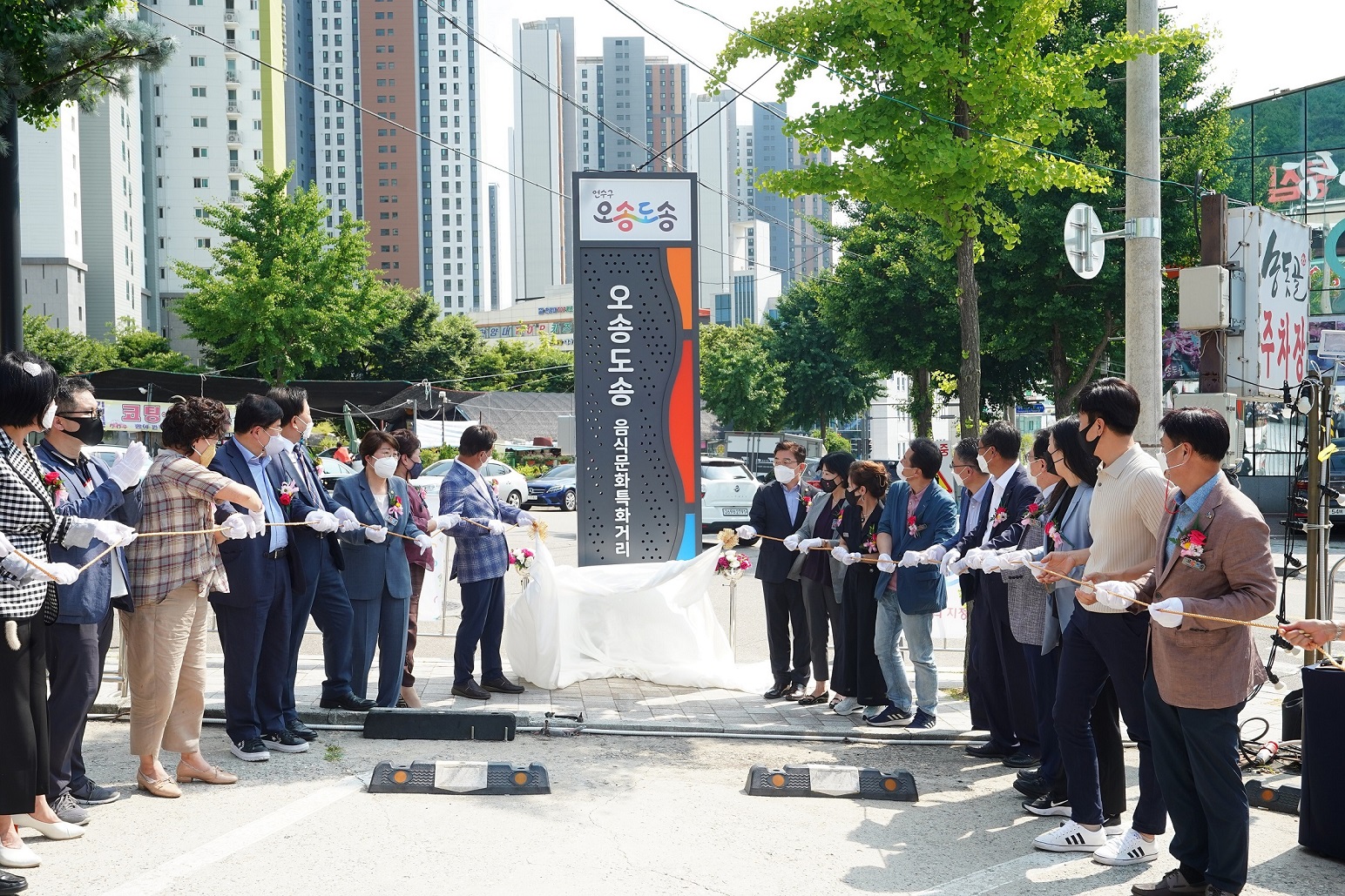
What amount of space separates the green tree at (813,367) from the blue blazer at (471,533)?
42399 millimetres

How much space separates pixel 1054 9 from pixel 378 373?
51.1 metres

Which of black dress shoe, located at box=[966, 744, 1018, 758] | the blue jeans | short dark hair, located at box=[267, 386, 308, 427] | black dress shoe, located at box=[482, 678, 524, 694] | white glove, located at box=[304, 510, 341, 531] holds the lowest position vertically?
black dress shoe, located at box=[966, 744, 1018, 758]

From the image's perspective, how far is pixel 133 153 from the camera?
86.5 m

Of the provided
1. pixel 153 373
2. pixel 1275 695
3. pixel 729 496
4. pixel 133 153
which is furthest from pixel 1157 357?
pixel 133 153

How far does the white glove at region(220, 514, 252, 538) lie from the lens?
232 inches

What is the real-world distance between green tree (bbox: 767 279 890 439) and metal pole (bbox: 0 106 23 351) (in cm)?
4255

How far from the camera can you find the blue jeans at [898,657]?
7477 millimetres

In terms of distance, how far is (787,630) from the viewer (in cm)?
869

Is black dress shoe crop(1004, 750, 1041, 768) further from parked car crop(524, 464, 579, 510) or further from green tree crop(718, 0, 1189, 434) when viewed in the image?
parked car crop(524, 464, 579, 510)

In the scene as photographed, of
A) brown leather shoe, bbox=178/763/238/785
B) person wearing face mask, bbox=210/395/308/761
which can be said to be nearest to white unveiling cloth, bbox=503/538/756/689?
person wearing face mask, bbox=210/395/308/761

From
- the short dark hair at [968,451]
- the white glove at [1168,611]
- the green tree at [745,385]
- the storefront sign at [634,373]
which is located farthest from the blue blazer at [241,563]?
the green tree at [745,385]

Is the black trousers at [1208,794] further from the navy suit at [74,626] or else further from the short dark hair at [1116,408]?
the navy suit at [74,626]

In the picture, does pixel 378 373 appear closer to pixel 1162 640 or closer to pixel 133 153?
pixel 133 153

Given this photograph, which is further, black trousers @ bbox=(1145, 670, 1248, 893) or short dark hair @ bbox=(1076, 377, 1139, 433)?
short dark hair @ bbox=(1076, 377, 1139, 433)
